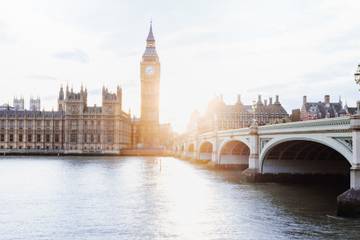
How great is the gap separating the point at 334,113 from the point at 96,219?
76373 mm

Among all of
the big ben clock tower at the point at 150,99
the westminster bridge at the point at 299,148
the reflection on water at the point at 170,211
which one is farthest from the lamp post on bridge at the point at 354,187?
the big ben clock tower at the point at 150,99

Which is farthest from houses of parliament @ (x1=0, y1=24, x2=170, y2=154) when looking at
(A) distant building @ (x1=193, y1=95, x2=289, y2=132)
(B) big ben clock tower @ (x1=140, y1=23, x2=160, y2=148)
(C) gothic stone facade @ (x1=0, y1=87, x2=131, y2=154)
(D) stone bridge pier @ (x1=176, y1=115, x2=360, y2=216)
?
(D) stone bridge pier @ (x1=176, y1=115, x2=360, y2=216)

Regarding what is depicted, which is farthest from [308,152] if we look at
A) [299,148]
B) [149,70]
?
[149,70]

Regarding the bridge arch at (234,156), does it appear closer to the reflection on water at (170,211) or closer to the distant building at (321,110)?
the reflection on water at (170,211)

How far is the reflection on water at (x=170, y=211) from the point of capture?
2147 cm

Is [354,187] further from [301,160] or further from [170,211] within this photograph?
[301,160]

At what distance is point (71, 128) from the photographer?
424ft

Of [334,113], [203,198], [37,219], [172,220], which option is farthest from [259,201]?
[334,113]

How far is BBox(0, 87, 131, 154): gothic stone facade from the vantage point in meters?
128

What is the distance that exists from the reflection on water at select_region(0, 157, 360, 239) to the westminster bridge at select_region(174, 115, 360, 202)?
2972mm

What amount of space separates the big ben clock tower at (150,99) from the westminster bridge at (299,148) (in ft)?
264

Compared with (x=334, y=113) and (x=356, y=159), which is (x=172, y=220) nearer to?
(x=356, y=159)

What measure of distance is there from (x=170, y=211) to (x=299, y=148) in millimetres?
16711

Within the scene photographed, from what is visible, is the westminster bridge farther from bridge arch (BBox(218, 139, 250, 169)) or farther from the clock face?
the clock face
